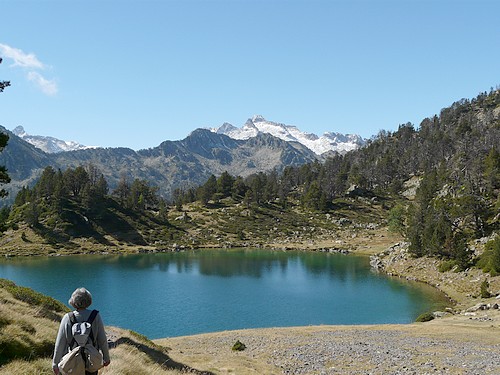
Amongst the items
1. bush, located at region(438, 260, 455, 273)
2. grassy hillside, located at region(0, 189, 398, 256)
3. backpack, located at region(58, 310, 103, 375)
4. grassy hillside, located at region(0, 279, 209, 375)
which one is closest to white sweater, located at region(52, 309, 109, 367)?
backpack, located at region(58, 310, 103, 375)

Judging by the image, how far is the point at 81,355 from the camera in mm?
9047

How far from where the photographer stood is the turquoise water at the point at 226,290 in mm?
57375

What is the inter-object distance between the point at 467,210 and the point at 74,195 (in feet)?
537

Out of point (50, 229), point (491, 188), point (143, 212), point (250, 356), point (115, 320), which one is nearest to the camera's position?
point (250, 356)

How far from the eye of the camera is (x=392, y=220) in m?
129

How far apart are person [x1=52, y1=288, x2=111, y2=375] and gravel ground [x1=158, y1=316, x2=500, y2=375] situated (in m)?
14.9

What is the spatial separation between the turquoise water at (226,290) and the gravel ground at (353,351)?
17.2 m

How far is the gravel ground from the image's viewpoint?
23844mm

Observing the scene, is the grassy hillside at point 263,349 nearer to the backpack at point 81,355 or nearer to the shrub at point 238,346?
the shrub at point 238,346

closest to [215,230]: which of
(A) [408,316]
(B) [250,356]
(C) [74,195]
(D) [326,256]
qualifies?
(D) [326,256]

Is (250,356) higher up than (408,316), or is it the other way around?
(250,356)

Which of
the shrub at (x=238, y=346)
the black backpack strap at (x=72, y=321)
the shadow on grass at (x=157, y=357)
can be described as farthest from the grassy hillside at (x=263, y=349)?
the black backpack strap at (x=72, y=321)

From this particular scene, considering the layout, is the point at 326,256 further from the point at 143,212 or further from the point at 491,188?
the point at 143,212

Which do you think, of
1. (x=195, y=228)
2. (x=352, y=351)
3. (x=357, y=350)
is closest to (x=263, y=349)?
(x=352, y=351)
